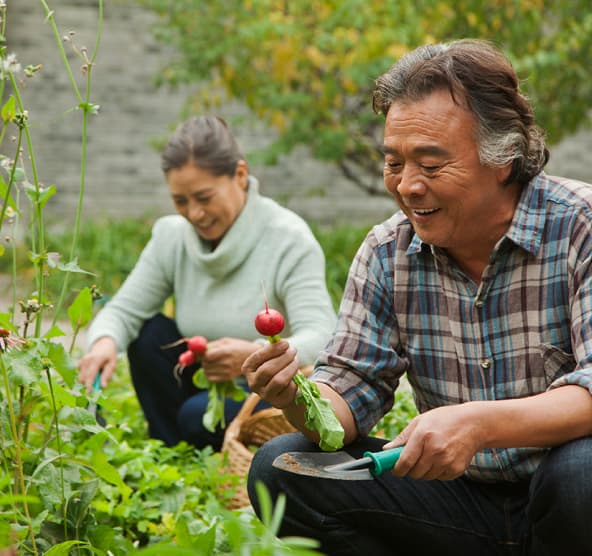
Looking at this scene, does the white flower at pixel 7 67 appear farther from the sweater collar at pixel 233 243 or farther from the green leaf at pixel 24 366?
the sweater collar at pixel 233 243

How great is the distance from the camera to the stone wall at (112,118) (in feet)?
31.1

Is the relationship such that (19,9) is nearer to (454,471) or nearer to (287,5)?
(287,5)

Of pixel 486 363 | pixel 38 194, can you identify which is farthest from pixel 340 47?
pixel 38 194

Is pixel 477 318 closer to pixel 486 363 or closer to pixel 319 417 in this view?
pixel 486 363

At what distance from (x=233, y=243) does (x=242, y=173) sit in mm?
277

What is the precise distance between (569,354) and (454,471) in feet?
1.43

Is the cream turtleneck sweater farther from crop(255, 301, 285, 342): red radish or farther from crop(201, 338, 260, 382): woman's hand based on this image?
crop(255, 301, 285, 342): red radish

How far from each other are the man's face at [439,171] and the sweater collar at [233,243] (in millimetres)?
1378

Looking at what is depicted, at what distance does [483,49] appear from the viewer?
2.22m

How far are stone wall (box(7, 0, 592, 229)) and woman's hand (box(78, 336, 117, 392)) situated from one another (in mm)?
6215

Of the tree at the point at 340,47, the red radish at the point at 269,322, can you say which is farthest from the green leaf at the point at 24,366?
the tree at the point at 340,47

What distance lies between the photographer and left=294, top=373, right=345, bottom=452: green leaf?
2.05 metres

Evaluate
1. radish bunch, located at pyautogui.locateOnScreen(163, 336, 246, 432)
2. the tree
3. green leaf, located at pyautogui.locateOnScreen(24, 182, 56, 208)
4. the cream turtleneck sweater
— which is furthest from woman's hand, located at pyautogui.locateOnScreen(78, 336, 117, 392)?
the tree

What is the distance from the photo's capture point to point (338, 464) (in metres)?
2.09
